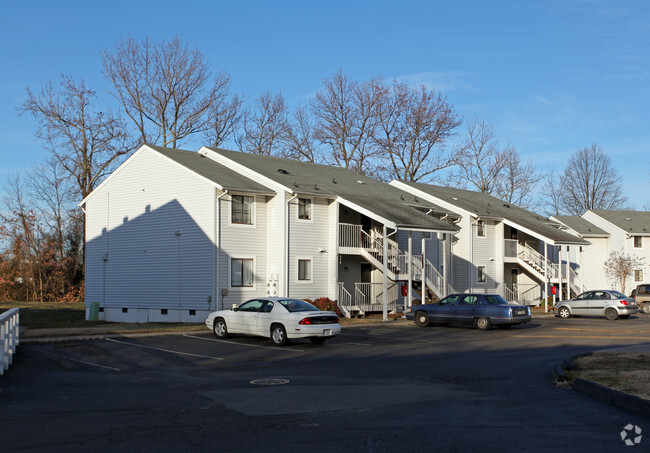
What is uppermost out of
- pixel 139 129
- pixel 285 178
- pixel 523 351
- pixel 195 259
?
pixel 139 129

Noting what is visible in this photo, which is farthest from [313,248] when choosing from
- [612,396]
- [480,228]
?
[612,396]

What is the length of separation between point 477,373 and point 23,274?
161 ft

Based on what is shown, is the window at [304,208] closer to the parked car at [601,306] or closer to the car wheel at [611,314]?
the parked car at [601,306]

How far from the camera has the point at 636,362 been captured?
15.5m

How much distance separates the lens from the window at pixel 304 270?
1325 inches

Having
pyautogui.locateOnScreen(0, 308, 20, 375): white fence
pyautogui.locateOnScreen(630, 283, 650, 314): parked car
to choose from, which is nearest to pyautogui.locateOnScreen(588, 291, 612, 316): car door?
pyautogui.locateOnScreen(630, 283, 650, 314): parked car

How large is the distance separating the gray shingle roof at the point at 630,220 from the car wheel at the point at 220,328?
48.6 metres

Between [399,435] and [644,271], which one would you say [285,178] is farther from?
[644,271]

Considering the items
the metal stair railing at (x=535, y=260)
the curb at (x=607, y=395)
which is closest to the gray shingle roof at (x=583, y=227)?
the metal stair railing at (x=535, y=260)

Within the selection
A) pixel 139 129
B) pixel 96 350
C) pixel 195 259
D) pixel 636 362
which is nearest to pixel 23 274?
pixel 139 129

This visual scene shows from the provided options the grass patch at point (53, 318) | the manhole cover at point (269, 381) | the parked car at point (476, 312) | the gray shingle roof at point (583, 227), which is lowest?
the grass patch at point (53, 318)

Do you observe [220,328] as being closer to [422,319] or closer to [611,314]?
[422,319]

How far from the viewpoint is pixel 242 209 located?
32750 mm

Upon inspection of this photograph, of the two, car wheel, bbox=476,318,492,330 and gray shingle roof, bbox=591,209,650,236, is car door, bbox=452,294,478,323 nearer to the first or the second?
car wheel, bbox=476,318,492,330
